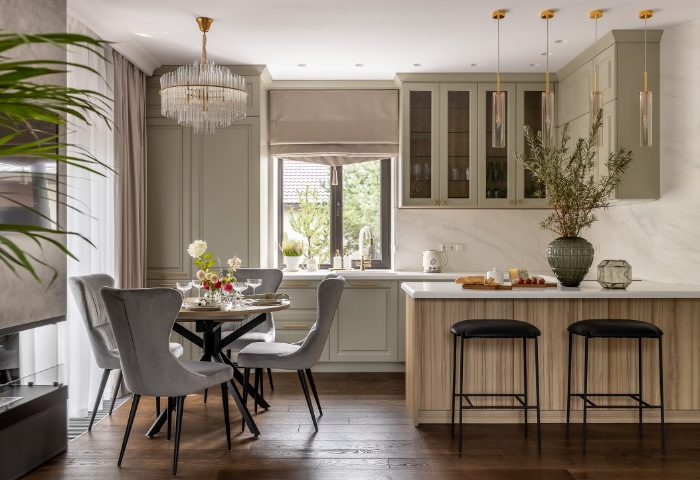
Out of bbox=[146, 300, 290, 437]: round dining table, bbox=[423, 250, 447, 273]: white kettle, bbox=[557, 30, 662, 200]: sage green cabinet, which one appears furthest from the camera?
bbox=[423, 250, 447, 273]: white kettle

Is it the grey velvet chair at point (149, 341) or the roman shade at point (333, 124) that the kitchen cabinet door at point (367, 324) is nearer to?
the roman shade at point (333, 124)

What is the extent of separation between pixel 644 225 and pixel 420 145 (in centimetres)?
206

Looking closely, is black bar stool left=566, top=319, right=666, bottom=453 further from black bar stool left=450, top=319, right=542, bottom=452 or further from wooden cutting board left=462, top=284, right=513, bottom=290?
wooden cutting board left=462, top=284, right=513, bottom=290

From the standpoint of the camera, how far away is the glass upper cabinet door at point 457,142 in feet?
19.9

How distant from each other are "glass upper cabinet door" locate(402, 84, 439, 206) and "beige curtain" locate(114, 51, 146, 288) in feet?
7.54

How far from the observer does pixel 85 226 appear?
4.54 metres

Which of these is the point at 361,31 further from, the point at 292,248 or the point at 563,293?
the point at 563,293

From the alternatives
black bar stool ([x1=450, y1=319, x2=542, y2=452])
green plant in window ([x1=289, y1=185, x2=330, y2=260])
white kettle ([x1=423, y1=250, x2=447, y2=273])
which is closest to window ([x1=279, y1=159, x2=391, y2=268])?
green plant in window ([x1=289, y1=185, x2=330, y2=260])

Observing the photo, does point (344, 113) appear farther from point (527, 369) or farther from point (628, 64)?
point (527, 369)

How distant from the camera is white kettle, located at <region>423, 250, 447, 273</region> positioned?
244 inches

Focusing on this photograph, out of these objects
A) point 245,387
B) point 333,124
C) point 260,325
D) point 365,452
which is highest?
point 333,124

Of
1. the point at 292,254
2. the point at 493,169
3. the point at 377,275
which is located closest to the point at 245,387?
the point at 377,275

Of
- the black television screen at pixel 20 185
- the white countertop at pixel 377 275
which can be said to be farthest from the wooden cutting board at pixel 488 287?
the black television screen at pixel 20 185

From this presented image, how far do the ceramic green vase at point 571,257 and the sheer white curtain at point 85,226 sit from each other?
2.96 metres
